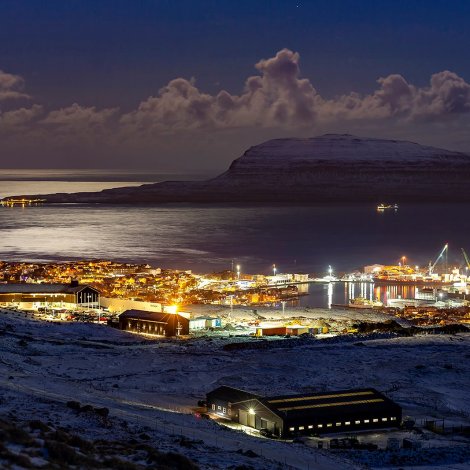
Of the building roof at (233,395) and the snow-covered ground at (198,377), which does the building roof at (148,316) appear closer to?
the snow-covered ground at (198,377)

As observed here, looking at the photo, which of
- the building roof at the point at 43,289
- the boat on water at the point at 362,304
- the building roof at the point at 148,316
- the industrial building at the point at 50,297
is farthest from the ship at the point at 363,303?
→ the building roof at the point at 148,316

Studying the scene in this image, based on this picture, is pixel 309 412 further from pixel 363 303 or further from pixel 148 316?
pixel 363 303

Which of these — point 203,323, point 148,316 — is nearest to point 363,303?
point 203,323

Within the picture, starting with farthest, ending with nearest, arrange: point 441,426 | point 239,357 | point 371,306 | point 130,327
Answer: point 371,306
point 130,327
point 239,357
point 441,426

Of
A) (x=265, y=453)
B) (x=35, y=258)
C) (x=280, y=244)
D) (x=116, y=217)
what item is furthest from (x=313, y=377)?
(x=116, y=217)

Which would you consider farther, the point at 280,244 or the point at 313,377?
the point at 280,244

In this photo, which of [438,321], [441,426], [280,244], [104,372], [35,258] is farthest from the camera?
[280,244]

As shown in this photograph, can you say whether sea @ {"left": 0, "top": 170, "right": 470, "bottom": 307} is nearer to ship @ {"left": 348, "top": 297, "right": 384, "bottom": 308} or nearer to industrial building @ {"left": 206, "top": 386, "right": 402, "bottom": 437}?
ship @ {"left": 348, "top": 297, "right": 384, "bottom": 308}

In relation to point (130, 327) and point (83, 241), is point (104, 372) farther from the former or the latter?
point (83, 241)
